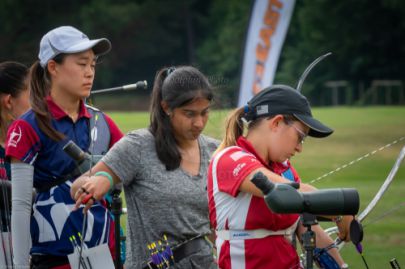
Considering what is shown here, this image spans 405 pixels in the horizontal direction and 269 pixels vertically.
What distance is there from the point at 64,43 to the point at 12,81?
85cm

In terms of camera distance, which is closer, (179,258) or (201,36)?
(179,258)

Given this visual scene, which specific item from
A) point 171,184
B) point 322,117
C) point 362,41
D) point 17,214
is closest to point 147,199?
point 171,184

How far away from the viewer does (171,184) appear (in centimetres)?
459

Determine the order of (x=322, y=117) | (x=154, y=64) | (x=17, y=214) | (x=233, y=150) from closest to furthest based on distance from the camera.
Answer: (x=233, y=150)
(x=17, y=214)
(x=322, y=117)
(x=154, y=64)

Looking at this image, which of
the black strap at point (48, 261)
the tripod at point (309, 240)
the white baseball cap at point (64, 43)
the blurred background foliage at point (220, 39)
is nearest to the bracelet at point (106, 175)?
the black strap at point (48, 261)

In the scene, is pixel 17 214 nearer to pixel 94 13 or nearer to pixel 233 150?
pixel 233 150

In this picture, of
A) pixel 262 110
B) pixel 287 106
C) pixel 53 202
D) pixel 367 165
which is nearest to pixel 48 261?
pixel 53 202

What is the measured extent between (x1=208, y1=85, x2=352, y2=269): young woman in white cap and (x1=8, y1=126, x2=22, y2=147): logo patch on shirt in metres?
1.28

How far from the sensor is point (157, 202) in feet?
15.0

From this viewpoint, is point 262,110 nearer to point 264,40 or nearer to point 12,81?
point 12,81

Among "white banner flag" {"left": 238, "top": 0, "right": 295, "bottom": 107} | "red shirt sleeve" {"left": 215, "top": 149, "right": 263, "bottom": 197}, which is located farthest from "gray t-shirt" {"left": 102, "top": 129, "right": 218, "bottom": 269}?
"white banner flag" {"left": 238, "top": 0, "right": 295, "bottom": 107}

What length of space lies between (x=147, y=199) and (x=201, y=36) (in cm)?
7254

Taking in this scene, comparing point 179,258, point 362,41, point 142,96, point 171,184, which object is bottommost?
point 142,96

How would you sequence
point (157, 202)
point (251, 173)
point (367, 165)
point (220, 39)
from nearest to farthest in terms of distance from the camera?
point (251, 173)
point (157, 202)
point (367, 165)
point (220, 39)
